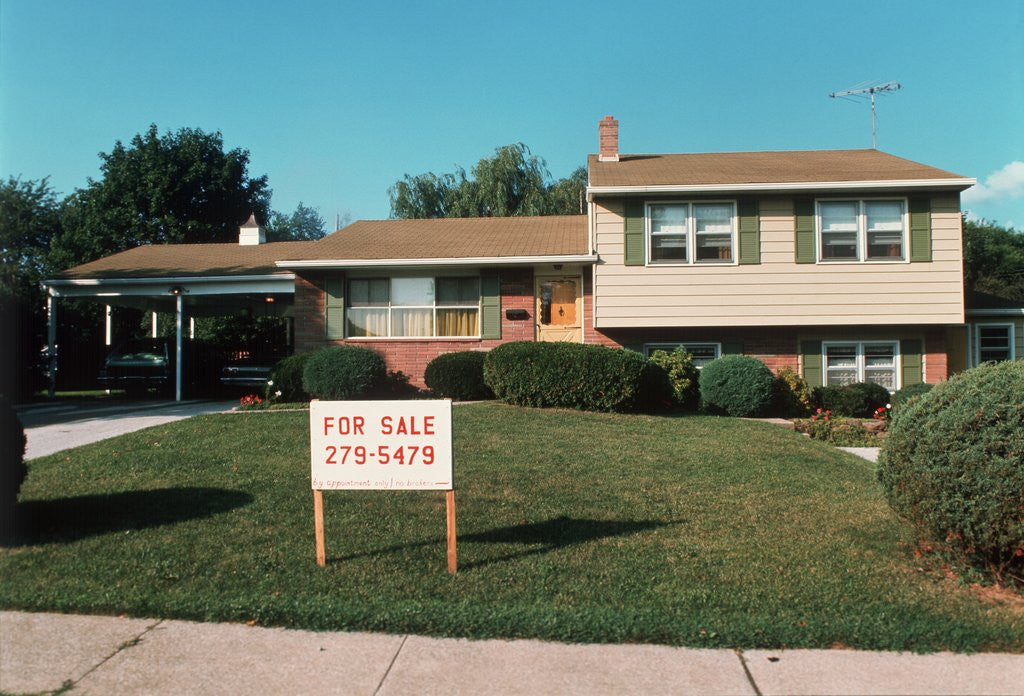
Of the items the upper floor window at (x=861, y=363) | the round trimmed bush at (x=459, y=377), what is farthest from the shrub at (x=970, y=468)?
the upper floor window at (x=861, y=363)

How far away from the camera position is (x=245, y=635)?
15.1 feet

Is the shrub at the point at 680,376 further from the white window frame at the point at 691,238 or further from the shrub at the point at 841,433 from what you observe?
the shrub at the point at 841,433

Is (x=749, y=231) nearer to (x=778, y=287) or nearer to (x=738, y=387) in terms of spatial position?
(x=778, y=287)

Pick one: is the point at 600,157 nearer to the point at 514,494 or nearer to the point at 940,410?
the point at 514,494

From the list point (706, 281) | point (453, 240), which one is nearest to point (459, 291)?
point (453, 240)

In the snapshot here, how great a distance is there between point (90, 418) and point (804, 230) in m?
14.0

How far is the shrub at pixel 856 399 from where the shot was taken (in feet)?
51.0

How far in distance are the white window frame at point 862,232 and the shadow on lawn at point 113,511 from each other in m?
13.2

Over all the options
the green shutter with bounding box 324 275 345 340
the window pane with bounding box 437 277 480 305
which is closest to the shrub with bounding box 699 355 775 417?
Answer: the window pane with bounding box 437 277 480 305

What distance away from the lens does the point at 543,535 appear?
20.7 feet

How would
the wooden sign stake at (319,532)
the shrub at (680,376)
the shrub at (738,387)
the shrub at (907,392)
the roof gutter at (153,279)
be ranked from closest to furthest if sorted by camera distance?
the wooden sign stake at (319,532), the shrub at (738,387), the shrub at (680,376), the shrub at (907,392), the roof gutter at (153,279)

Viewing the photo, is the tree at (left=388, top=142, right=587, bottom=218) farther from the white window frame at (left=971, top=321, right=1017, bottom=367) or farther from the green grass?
the green grass

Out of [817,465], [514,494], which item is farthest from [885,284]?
[514,494]

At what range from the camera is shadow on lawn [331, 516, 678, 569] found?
231 inches
